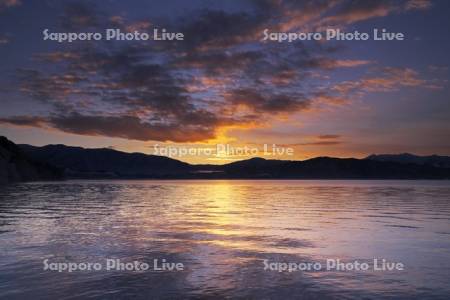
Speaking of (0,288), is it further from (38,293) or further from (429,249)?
(429,249)

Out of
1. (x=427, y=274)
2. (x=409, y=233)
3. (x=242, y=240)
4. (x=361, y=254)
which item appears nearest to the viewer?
(x=427, y=274)

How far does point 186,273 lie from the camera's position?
19.3 meters

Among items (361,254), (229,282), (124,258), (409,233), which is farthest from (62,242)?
(409,233)

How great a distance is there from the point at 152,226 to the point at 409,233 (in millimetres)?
19930

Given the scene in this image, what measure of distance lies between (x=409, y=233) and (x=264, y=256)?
1458 cm

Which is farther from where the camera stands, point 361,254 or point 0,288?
point 361,254

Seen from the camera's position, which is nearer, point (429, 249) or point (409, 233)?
point (429, 249)

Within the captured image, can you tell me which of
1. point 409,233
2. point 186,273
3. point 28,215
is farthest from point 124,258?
point 28,215

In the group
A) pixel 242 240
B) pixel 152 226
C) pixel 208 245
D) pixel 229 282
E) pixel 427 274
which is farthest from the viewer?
pixel 152 226

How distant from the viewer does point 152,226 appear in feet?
118

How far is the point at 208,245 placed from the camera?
87.4 feet

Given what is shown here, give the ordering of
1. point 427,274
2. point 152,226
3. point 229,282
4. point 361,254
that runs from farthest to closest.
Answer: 1. point 152,226
2. point 361,254
3. point 427,274
4. point 229,282

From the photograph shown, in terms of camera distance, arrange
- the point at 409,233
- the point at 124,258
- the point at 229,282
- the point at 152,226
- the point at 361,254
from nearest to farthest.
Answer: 1. the point at 229,282
2. the point at 124,258
3. the point at 361,254
4. the point at 409,233
5. the point at 152,226

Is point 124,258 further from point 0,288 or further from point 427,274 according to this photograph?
point 427,274
